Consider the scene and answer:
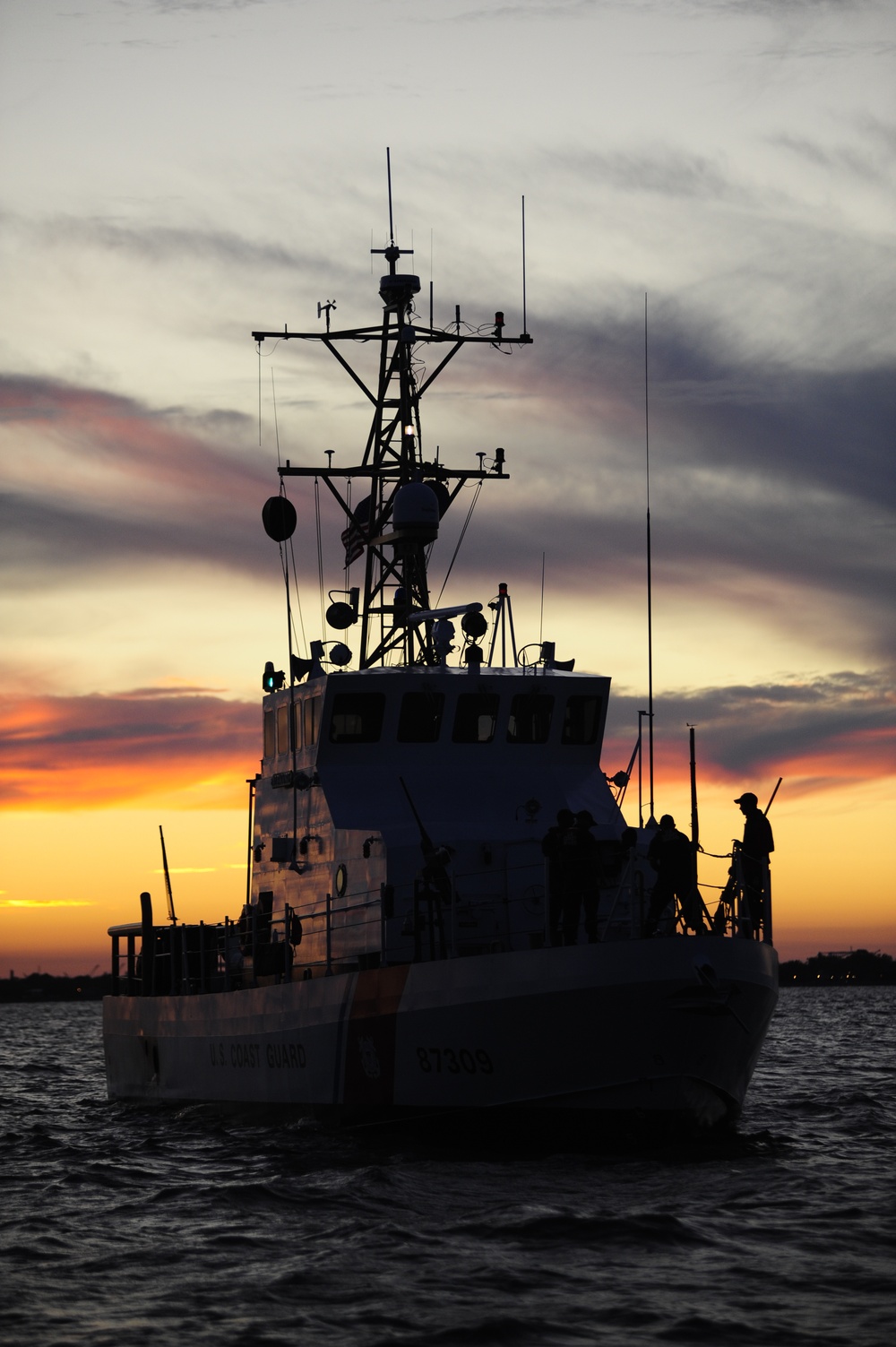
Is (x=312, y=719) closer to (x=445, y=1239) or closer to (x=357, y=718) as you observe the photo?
(x=357, y=718)

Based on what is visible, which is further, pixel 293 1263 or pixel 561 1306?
pixel 293 1263

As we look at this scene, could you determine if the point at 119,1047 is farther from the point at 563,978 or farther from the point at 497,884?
the point at 563,978

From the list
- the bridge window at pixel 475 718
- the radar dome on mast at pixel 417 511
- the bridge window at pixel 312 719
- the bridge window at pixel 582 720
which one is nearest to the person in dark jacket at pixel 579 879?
the bridge window at pixel 475 718

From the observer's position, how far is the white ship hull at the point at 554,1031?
16750mm

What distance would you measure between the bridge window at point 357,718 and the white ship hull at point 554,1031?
3388 mm

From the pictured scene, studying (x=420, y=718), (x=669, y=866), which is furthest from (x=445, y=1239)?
(x=420, y=718)

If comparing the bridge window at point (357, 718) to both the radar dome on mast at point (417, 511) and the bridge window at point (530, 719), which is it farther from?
the radar dome on mast at point (417, 511)

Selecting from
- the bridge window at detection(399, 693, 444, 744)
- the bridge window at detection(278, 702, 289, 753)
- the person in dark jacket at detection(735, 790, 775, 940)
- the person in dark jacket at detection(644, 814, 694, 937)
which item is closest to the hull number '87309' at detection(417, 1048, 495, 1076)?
the person in dark jacket at detection(644, 814, 694, 937)

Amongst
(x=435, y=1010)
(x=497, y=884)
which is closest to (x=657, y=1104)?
(x=435, y=1010)

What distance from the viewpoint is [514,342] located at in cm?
2709

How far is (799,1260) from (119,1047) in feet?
58.6

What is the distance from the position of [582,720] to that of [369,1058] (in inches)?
224

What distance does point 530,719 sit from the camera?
22031 mm

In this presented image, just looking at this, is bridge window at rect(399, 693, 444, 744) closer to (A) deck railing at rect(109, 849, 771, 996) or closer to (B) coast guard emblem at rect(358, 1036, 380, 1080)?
(A) deck railing at rect(109, 849, 771, 996)
